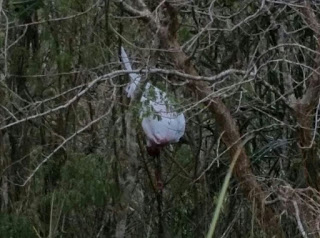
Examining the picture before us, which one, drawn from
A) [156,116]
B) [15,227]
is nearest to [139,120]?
[156,116]

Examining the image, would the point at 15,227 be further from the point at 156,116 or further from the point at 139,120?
the point at 156,116

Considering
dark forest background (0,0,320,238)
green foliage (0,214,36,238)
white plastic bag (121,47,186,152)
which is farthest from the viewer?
green foliage (0,214,36,238)

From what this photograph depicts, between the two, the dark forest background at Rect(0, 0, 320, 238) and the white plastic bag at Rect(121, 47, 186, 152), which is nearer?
the white plastic bag at Rect(121, 47, 186, 152)

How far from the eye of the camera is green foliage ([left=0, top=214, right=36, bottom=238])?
4.74 meters

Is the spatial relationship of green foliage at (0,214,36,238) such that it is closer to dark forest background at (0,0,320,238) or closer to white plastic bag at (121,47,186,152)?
dark forest background at (0,0,320,238)

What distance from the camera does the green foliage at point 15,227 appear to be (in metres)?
4.74

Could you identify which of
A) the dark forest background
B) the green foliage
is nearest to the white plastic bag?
the dark forest background

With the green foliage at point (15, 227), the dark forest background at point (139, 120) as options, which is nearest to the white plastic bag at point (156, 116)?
the dark forest background at point (139, 120)

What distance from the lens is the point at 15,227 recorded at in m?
4.77

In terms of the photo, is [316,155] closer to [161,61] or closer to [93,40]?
[161,61]

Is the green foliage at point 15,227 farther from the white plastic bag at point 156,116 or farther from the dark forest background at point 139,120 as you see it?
the white plastic bag at point 156,116

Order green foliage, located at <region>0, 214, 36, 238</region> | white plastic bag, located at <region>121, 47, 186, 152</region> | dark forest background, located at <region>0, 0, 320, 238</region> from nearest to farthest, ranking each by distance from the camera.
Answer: white plastic bag, located at <region>121, 47, 186, 152</region>, dark forest background, located at <region>0, 0, 320, 238</region>, green foliage, located at <region>0, 214, 36, 238</region>

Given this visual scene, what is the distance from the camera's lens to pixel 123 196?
503 centimetres

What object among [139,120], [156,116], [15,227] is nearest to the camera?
[156,116]
